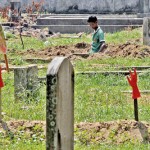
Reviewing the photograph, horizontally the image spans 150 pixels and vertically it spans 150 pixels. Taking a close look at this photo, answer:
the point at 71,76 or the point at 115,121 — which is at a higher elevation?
the point at 71,76

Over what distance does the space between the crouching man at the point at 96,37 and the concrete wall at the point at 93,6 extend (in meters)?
21.1

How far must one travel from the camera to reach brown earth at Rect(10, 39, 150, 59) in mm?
17875

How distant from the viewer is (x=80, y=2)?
39219 mm

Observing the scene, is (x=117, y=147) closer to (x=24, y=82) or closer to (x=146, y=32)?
(x=24, y=82)

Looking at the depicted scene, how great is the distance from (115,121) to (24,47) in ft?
41.2

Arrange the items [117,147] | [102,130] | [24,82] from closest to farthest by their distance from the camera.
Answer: [117,147], [102,130], [24,82]

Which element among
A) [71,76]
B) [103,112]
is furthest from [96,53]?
[71,76]

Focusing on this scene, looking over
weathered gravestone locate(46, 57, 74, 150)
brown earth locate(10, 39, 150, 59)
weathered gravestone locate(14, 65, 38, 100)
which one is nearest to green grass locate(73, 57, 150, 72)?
brown earth locate(10, 39, 150, 59)

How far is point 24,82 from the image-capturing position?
11.6 m

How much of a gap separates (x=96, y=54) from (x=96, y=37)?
1.45 feet

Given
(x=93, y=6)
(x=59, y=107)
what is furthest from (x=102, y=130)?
(x=93, y=6)

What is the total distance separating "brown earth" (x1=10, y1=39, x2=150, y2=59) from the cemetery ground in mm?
27

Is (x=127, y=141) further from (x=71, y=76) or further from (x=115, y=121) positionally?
(x=71, y=76)

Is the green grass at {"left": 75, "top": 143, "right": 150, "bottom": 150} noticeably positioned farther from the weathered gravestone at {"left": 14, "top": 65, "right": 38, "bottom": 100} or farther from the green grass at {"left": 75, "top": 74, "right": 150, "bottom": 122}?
the weathered gravestone at {"left": 14, "top": 65, "right": 38, "bottom": 100}
